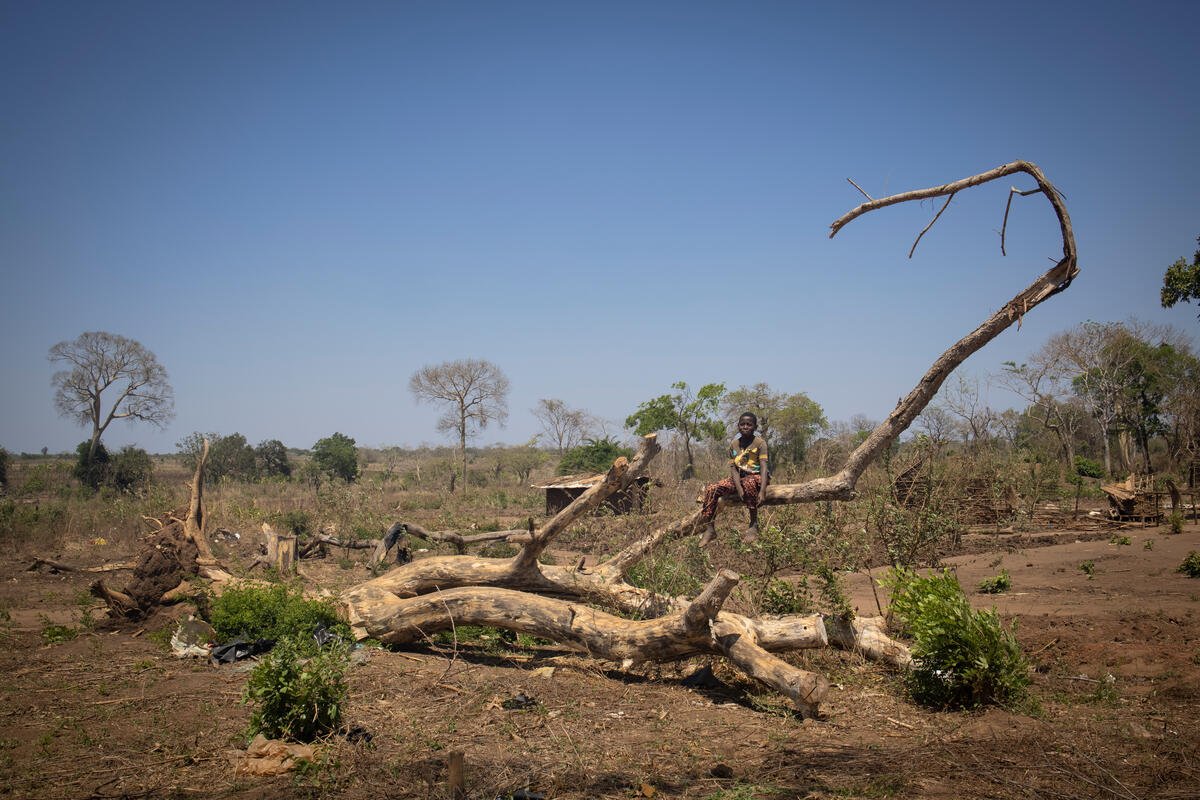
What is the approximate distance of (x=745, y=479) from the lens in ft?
22.4

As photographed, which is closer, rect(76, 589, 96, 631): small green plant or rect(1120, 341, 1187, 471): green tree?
rect(76, 589, 96, 631): small green plant

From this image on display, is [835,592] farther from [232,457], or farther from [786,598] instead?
[232,457]

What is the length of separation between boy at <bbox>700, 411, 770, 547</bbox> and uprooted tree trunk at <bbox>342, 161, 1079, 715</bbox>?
0.17 m

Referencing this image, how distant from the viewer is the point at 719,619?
19.5 ft

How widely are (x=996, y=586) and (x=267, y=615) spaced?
9640 mm

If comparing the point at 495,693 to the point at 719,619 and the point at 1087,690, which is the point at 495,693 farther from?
the point at 1087,690

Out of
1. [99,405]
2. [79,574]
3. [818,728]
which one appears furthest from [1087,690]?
[99,405]

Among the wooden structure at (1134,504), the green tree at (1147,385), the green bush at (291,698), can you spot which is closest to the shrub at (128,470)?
the green bush at (291,698)

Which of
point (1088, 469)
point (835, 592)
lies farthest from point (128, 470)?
point (1088, 469)

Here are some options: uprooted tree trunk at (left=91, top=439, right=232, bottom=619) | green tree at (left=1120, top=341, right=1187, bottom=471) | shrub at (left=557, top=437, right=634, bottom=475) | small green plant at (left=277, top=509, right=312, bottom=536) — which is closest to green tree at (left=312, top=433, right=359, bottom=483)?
shrub at (left=557, top=437, right=634, bottom=475)

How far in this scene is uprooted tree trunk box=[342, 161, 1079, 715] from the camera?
5.45 m

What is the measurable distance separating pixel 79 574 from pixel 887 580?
13964mm

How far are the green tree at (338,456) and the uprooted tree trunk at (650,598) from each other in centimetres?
3056

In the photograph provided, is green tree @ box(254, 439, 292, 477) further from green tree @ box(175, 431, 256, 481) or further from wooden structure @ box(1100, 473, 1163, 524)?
wooden structure @ box(1100, 473, 1163, 524)
